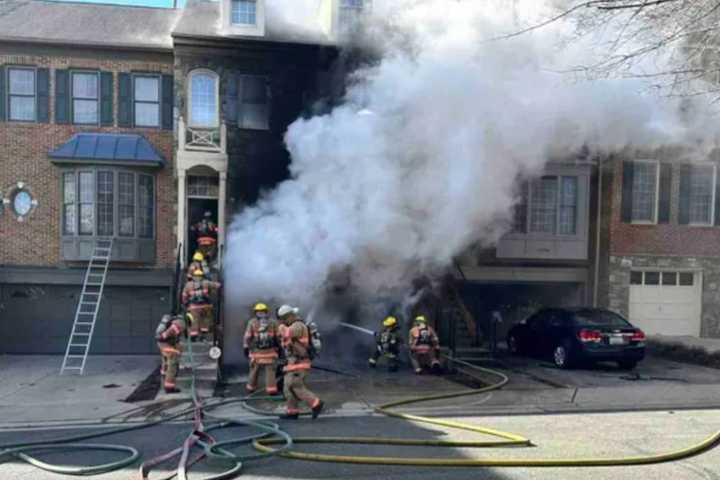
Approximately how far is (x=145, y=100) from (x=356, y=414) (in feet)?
35.9

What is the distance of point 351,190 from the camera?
12359mm

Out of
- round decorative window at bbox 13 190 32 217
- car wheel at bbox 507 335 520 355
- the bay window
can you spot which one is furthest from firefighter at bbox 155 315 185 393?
car wheel at bbox 507 335 520 355

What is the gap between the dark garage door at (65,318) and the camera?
1568cm

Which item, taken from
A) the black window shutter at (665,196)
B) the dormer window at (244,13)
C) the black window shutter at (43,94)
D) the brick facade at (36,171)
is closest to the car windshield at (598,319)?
the black window shutter at (665,196)

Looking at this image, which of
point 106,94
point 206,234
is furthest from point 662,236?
point 106,94

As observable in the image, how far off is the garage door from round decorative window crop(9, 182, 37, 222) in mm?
15740

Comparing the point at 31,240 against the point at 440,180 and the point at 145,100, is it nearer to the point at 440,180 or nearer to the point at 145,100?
the point at 145,100

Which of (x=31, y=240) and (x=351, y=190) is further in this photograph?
(x=31, y=240)

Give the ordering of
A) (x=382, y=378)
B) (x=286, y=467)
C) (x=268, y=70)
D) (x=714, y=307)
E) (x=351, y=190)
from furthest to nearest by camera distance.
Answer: (x=714, y=307), (x=268, y=70), (x=351, y=190), (x=382, y=378), (x=286, y=467)

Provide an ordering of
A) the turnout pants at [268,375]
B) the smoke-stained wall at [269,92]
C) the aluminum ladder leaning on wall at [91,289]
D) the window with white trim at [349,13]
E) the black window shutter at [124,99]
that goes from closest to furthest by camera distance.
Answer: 1. the turnout pants at [268,375]
2. the aluminum ladder leaning on wall at [91,289]
3. the window with white trim at [349,13]
4. the smoke-stained wall at [269,92]
5. the black window shutter at [124,99]

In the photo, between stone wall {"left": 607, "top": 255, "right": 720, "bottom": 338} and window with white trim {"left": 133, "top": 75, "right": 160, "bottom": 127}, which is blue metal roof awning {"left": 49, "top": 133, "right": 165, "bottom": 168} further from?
stone wall {"left": 607, "top": 255, "right": 720, "bottom": 338}

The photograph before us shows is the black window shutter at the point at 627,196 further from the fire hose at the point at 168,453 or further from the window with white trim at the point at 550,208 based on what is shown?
the fire hose at the point at 168,453

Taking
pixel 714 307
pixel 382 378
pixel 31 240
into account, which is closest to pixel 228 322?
pixel 382 378

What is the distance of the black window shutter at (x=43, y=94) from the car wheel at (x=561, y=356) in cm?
1329
